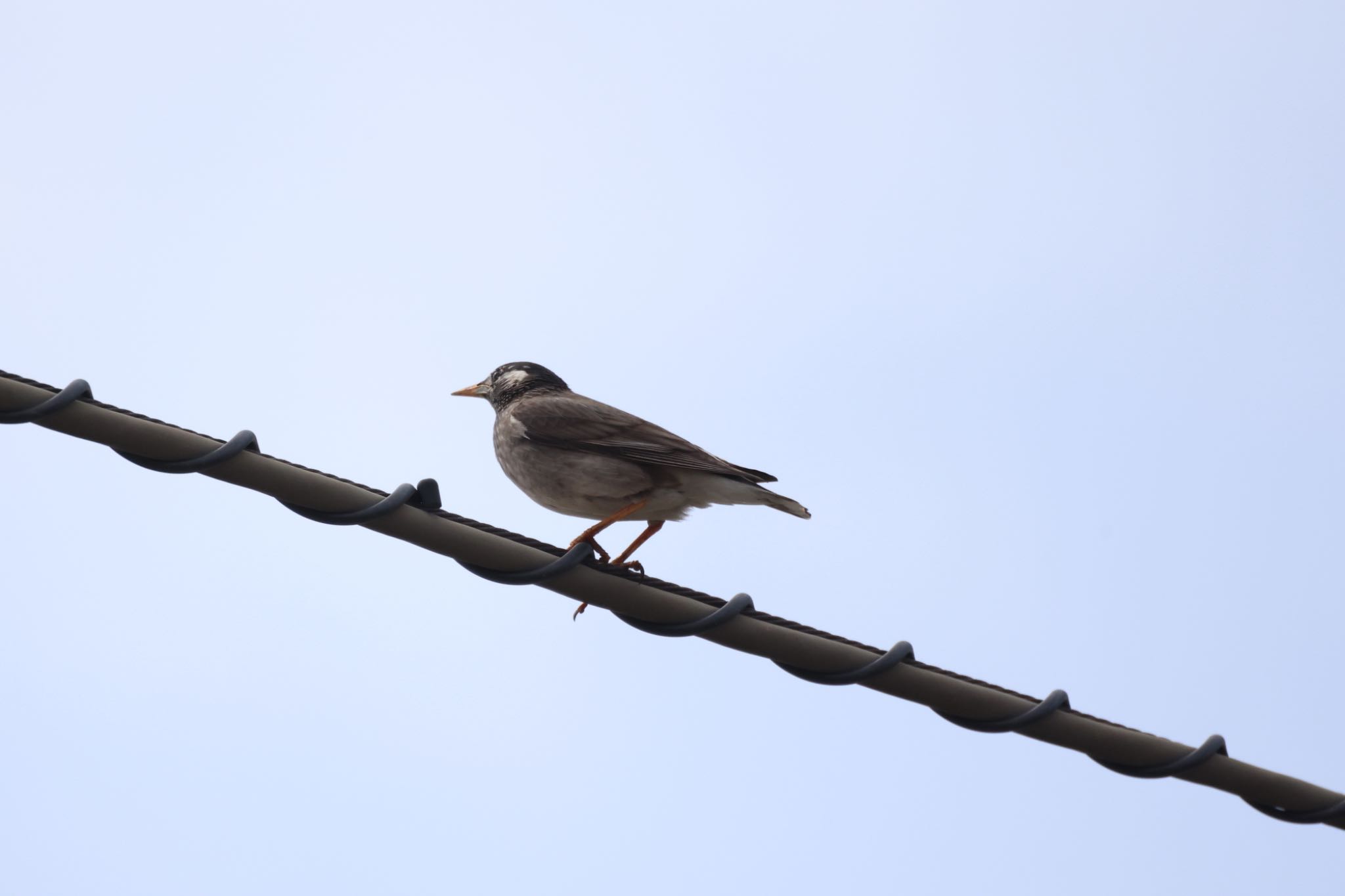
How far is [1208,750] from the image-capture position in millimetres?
4676

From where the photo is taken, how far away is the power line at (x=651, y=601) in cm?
354

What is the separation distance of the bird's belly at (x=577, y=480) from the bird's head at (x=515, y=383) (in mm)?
1301

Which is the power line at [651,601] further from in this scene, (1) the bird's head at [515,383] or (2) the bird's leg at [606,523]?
(1) the bird's head at [515,383]

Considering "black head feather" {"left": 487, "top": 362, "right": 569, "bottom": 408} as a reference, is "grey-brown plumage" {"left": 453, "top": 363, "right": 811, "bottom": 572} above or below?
below

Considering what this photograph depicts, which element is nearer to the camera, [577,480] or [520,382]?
[577,480]

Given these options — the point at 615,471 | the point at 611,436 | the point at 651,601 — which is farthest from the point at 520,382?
the point at 651,601

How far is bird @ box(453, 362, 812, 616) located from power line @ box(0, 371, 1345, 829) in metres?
2.36

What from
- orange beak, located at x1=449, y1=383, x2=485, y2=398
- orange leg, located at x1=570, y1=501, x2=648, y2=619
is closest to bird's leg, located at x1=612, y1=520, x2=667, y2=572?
orange leg, located at x1=570, y1=501, x2=648, y2=619

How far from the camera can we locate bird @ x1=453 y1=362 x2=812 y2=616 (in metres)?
6.86

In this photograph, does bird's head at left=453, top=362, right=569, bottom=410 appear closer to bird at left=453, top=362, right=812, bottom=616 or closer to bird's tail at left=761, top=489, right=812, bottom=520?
bird at left=453, top=362, right=812, bottom=616

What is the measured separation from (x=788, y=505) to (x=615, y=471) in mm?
840

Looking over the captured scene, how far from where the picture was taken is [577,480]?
6.97 metres

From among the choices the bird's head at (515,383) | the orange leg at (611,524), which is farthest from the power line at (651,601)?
the bird's head at (515,383)

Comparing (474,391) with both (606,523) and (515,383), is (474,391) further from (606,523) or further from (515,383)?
(606,523)
